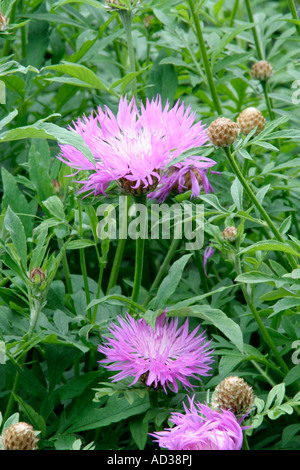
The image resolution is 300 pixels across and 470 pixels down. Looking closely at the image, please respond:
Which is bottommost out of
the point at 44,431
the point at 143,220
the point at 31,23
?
the point at 44,431

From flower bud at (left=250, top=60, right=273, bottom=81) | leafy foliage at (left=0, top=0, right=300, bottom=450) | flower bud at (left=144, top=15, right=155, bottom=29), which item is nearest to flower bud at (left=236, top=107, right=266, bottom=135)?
leafy foliage at (left=0, top=0, right=300, bottom=450)

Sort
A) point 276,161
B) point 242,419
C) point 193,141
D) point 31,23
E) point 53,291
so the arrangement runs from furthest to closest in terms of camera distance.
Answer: point 31,23, point 276,161, point 53,291, point 193,141, point 242,419

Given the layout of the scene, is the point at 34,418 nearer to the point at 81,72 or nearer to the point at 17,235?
the point at 17,235

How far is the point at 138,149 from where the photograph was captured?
0.87m

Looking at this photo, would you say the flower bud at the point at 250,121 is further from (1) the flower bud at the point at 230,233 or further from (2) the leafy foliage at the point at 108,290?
(1) the flower bud at the point at 230,233

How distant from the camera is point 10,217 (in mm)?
885

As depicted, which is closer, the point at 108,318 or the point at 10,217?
the point at 10,217

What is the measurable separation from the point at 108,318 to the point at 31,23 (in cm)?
68

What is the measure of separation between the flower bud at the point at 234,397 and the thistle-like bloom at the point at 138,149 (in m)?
0.27

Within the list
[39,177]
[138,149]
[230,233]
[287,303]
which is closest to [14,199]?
[39,177]

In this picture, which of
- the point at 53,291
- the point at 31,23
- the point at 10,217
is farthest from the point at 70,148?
the point at 31,23

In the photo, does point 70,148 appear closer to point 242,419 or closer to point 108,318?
point 108,318

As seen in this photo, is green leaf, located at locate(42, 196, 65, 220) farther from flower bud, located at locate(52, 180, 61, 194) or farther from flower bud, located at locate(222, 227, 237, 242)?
flower bud, located at locate(222, 227, 237, 242)

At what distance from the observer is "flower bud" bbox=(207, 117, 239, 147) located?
2.63 ft
